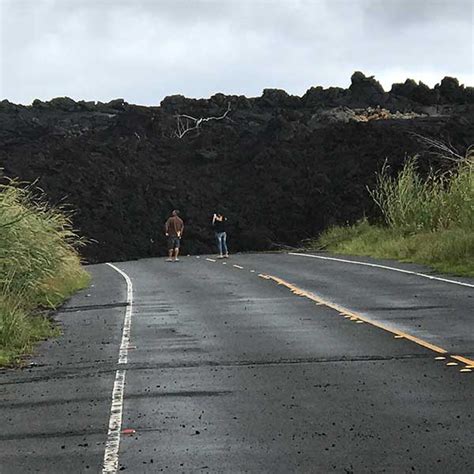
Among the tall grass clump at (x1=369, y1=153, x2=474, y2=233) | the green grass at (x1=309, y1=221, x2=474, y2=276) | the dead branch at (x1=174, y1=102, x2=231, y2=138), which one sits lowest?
the green grass at (x1=309, y1=221, x2=474, y2=276)

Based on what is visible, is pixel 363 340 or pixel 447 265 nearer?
pixel 363 340

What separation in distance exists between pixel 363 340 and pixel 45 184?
43.2m

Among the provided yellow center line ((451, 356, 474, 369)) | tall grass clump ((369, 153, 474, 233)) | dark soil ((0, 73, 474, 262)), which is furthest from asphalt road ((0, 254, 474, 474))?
dark soil ((0, 73, 474, 262))

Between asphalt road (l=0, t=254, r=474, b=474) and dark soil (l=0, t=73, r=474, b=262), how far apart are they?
102 feet

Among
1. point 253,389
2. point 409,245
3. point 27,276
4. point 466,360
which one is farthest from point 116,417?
point 409,245

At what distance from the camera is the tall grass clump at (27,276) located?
14266 mm

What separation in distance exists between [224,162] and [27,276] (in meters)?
43.6

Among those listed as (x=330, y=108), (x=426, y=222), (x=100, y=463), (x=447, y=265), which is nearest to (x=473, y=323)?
(x=100, y=463)

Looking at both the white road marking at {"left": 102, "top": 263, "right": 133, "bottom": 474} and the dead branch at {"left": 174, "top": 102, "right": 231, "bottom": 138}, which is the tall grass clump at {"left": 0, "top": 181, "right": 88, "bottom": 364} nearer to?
the white road marking at {"left": 102, "top": 263, "right": 133, "bottom": 474}

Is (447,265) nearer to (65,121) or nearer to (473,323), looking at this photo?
(473,323)

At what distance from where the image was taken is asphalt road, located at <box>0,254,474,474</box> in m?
7.21

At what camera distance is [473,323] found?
14.5 metres

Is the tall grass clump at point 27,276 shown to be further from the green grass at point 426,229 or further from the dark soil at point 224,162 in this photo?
the dark soil at point 224,162

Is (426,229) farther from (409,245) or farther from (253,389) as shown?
(253,389)
